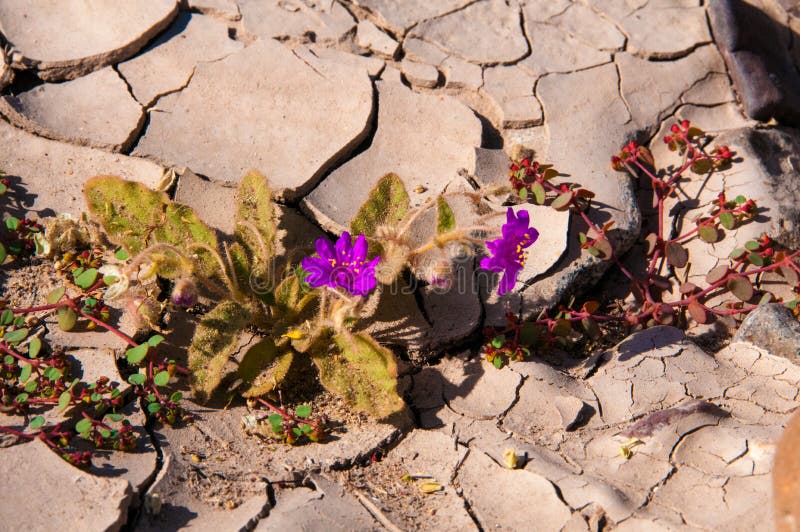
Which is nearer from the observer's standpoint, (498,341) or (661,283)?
(498,341)

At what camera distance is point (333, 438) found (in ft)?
9.95

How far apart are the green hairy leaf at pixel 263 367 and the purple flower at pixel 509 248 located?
3.00 ft

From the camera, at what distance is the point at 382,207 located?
11.2 feet

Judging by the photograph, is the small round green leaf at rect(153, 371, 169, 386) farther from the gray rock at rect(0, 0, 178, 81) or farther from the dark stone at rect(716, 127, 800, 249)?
the dark stone at rect(716, 127, 800, 249)

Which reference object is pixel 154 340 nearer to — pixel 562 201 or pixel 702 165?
pixel 562 201

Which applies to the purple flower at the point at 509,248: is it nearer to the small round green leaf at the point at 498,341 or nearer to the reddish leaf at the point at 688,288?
the small round green leaf at the point at 498,341

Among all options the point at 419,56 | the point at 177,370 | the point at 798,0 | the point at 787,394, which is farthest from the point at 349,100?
the point at 798,0

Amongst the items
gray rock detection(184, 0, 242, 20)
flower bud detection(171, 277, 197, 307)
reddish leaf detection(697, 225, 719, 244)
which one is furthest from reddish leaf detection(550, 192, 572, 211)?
gray rock detection(184, 0, 242, 20)

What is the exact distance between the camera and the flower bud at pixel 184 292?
9.87 ft

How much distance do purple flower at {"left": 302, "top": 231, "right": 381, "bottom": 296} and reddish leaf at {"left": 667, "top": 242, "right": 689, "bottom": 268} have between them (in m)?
1.66

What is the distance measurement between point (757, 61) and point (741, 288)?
1674 millimetres

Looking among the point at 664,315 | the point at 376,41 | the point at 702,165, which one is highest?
the point at 376,41

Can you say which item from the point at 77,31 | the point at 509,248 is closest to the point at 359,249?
the point at 509,248

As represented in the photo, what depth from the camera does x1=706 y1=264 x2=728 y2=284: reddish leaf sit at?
148 inches
